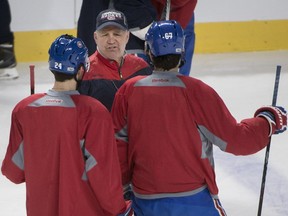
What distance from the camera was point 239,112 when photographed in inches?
170

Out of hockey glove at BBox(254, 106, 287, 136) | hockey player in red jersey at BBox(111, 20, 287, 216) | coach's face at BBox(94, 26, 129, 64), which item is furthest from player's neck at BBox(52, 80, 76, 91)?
hockey glove at BBox(254, 106, 287, 136)

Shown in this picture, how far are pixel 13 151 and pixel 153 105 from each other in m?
0.42

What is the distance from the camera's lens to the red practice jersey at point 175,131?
2.00 meters

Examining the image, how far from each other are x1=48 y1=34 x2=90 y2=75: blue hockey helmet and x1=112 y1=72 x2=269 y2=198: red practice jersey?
0.65 ft

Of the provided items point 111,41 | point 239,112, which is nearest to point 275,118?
point 111,41

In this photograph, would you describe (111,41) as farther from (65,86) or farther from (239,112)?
(239,112)

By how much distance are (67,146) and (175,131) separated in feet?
1.06

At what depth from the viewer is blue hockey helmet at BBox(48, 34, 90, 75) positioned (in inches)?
75.7

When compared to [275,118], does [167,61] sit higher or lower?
higher

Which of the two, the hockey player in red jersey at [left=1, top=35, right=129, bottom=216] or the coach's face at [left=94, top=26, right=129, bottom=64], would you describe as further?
the coach's face at [left=94, top=26, right=129, bottom=64]

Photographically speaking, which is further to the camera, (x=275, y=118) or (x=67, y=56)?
(x=275, y=118)

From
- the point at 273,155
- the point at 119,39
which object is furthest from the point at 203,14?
the point at 119,39

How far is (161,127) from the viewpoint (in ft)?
6.62

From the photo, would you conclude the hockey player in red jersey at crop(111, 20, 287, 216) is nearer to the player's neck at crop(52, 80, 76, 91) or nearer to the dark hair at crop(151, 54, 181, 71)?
the dark hair at crop(151, 54, 181, 71)
